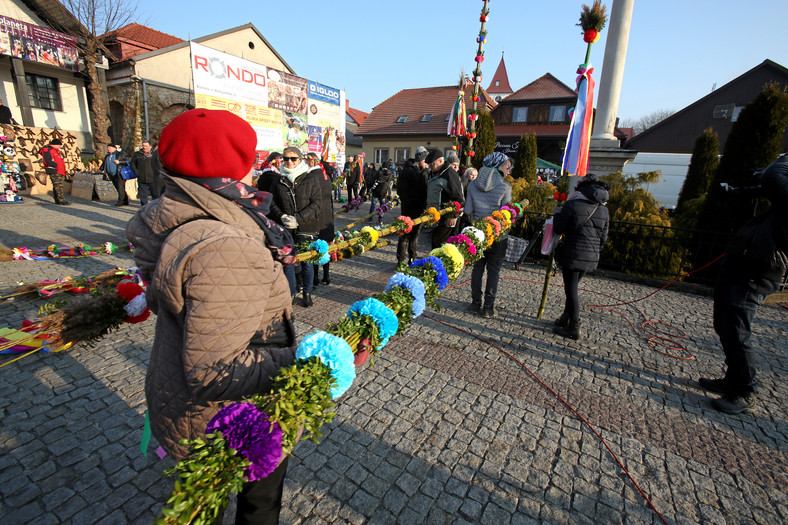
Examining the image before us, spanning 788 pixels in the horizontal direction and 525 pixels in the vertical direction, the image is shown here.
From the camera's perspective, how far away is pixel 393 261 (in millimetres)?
7688

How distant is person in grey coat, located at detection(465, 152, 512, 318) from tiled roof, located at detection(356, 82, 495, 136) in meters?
28.6

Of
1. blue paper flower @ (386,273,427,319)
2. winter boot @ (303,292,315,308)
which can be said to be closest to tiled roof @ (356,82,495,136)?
winter boot @ (303,292,315,308)

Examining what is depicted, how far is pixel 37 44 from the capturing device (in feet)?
52.5

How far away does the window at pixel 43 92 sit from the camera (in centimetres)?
1700

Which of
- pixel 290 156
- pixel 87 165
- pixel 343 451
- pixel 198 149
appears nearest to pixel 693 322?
pixel 343 451

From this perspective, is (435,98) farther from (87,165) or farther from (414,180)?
(414,180)

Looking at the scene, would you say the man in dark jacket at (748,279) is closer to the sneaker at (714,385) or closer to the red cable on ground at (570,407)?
the sneaker at (714,385)

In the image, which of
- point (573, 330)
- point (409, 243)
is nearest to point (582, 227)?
point (573, 330)

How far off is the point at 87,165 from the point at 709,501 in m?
21.8

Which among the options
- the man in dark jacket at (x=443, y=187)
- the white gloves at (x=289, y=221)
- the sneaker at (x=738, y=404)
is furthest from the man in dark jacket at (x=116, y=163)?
the sneaker at (x=738, y=404)

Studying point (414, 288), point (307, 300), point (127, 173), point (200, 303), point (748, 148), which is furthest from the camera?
point (127, 173)

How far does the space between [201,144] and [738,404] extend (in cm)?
452

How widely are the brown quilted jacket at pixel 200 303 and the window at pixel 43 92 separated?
2313 centimetres

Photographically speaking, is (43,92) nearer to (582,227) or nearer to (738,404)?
(582,227)
